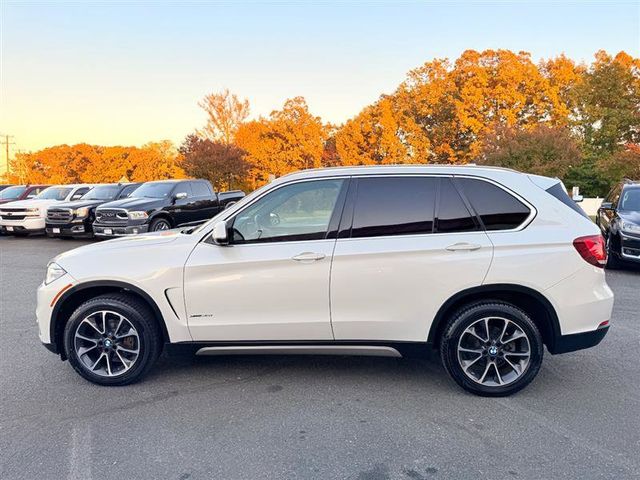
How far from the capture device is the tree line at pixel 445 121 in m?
31.2

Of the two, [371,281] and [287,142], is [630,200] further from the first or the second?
[287,142]

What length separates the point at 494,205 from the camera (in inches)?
148

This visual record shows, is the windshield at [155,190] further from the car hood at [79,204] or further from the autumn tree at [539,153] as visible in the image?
the autumn tree at [539,153]

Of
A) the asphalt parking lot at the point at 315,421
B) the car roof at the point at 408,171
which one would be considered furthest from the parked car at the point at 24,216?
the car roof at the point at 408,171

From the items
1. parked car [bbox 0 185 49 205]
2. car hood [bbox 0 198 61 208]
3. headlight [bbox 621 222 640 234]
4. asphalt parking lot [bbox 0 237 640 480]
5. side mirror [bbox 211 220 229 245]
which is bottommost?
asphalt parking lot [bbox 0 237 640 480]

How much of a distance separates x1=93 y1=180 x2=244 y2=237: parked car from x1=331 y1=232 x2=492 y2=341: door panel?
9.07 meters

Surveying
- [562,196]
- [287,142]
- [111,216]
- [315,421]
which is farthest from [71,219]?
[287,142]

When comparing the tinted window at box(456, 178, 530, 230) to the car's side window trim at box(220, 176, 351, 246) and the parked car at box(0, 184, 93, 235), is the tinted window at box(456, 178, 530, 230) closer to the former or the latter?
the car's side window trim at box(220, 176, 351, 246)

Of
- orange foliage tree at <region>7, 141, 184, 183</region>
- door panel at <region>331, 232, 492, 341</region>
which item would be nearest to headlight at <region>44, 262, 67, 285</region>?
door panel at <region>331, 232, 492, 341</region>

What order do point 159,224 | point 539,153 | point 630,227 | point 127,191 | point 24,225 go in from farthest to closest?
point 539,153, point 127,191, point 24,225, point 159,224, point 630,227

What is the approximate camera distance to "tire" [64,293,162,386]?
12.8 feet

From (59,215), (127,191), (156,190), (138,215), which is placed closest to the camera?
(138,215)

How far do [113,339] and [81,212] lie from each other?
1162cm

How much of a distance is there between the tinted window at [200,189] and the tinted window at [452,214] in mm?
11506
